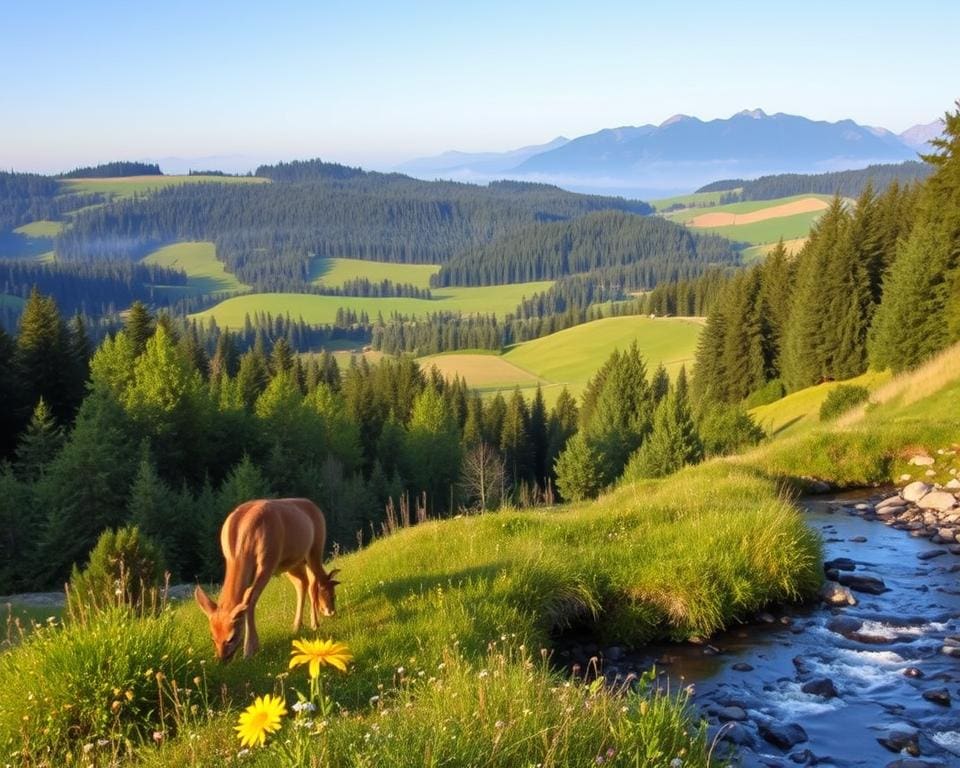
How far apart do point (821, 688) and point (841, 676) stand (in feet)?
→ 1.80

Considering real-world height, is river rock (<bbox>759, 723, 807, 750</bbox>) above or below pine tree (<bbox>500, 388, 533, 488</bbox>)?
above

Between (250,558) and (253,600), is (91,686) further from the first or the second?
(250,558)

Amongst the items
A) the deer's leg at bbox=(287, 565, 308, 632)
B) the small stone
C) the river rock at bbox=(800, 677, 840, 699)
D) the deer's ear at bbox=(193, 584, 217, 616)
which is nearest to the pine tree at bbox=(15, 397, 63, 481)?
the deer's leg at bbox=(287, 565, 308, 632)

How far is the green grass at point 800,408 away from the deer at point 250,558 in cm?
4156

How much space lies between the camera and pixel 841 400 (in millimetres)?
39844

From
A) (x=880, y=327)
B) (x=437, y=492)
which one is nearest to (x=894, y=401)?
(x=880, y=327)

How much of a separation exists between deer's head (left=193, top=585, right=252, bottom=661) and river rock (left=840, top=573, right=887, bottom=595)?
10473 mm

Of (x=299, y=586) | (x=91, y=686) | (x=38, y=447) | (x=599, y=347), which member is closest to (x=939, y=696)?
(x=299, y=586)

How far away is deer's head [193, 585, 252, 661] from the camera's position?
7.68 meters

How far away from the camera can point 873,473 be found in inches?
833

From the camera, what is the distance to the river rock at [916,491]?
1834 cm

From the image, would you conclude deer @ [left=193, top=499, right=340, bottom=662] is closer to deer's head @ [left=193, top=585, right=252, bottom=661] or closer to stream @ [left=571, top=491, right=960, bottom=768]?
deer's head @ [left=193, top=585, right=252, bottom=661]

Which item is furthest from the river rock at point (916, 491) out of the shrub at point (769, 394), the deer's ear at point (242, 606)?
the shrub at point (769, 394)

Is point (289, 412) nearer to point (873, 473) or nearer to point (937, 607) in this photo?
point (873, 473)
